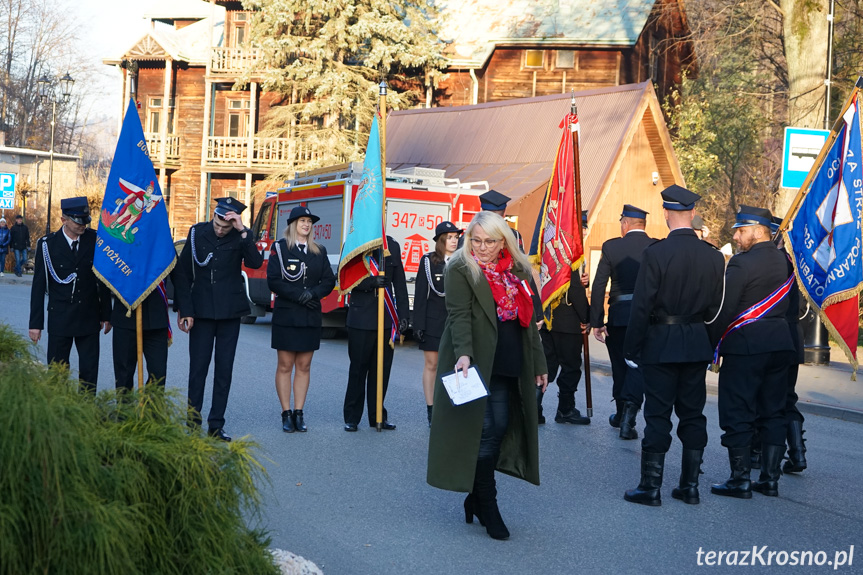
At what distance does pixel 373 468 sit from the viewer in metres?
7.31

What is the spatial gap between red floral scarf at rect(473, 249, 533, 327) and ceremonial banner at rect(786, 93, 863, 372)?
2.85 metres

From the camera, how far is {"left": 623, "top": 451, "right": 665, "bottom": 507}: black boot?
6520 millimetres

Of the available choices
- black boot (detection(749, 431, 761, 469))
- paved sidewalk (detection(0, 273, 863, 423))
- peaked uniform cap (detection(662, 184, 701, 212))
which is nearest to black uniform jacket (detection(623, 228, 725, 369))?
peaked uniform cap (detection(662, 184, 701, 212))

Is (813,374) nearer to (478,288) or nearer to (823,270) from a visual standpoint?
(823,270)

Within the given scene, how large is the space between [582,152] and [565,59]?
495 inches

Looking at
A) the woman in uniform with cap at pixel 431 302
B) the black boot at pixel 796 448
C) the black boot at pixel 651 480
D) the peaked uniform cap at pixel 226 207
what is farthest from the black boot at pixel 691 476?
the peaked uniform cap at pixel 226 207

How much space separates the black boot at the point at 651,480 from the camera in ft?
21.4

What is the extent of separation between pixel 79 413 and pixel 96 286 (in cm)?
487

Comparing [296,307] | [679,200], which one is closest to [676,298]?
[679,200]

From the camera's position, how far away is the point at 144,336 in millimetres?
8008

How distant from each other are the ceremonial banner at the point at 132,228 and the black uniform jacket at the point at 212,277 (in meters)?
0.18

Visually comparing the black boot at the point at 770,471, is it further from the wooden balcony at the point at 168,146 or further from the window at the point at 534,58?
the wooden balcony at the point at 168,146

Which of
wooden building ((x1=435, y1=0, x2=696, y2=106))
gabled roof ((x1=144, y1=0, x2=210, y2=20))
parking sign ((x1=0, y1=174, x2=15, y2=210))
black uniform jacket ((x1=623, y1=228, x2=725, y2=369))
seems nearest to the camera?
black uniform jacket ((x1=623, y1=228, x2=725, y2=369))

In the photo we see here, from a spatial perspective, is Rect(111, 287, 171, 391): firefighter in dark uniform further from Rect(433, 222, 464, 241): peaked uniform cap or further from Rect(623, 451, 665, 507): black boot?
Rect(623, 451, 665, 507): black boot
